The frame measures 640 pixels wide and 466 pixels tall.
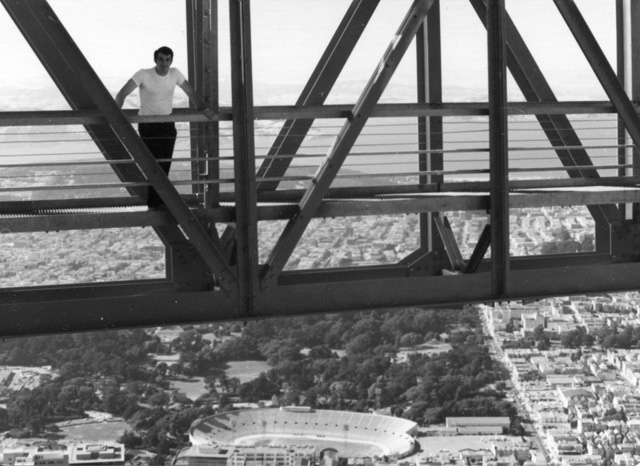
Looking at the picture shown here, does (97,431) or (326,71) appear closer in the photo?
(326,71)

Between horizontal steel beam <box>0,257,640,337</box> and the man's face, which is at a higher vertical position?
the man's face

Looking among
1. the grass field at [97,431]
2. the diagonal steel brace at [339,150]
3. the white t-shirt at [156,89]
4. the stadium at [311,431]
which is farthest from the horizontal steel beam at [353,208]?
the grass field at [97,431]

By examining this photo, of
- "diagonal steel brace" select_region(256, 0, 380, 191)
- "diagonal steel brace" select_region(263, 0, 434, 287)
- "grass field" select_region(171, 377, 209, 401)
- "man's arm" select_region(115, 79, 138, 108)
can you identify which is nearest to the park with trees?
"grass field" select_region(171, 377, 209, 401)

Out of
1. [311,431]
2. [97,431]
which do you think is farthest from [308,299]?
[97,431]

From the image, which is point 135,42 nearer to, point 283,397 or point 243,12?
point 243,12

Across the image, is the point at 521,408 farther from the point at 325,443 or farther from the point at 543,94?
the point at 543,94

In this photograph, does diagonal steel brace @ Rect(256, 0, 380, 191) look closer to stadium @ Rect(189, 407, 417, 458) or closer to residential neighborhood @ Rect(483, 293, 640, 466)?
stadium @ Rect(189, 407, 417, 458)
